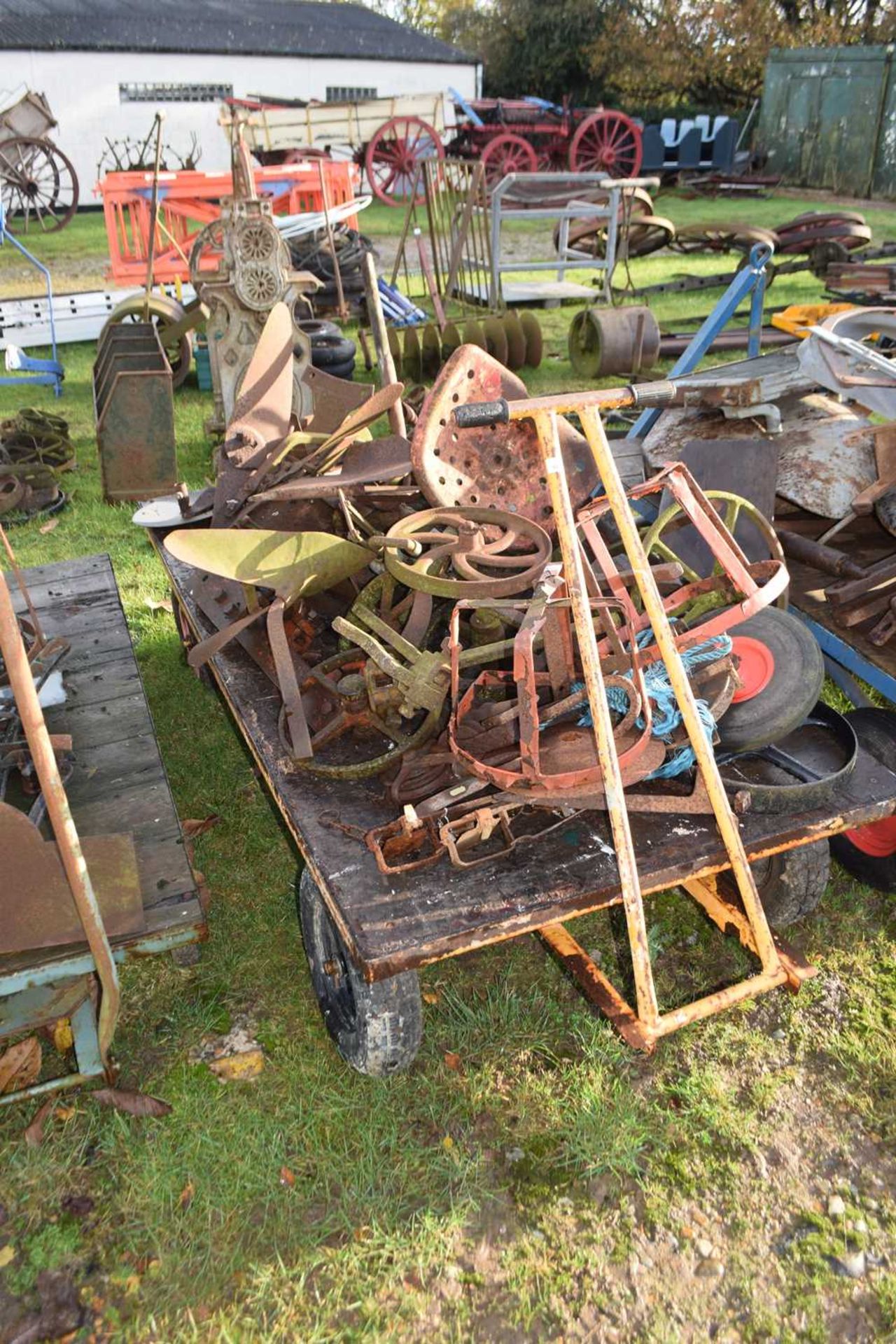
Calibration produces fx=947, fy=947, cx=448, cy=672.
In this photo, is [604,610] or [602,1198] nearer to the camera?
[602,1198]

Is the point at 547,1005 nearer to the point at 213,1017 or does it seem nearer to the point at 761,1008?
the point at 761,1008

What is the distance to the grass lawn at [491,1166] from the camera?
7.15ft

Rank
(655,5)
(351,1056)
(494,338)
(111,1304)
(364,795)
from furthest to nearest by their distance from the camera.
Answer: (655,5)
(494,338)
(364,795)
(351,1056)
(111,1304)

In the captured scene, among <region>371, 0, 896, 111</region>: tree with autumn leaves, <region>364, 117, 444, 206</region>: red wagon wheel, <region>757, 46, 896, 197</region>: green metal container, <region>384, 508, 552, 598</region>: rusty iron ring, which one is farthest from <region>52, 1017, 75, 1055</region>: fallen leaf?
<region>371, 0, 896, 111</region>: tree with autumn leaves

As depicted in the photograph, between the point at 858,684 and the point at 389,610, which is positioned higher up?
the point at 389,610

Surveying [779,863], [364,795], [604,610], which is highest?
[604,610]

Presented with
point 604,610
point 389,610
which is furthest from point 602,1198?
point 389,610

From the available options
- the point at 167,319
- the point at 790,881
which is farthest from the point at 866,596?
the point at 167,319

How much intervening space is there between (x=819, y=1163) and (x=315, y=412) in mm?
4082

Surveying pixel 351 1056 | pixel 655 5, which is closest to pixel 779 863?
pixel 351 1056

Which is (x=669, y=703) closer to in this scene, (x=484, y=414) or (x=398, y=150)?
(x=484, y=414)

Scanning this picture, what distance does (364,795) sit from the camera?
2.87m

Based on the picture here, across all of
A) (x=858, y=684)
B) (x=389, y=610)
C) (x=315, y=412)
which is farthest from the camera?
(x=315, y=412)

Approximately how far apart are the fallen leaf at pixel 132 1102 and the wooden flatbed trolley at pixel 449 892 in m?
0.51
